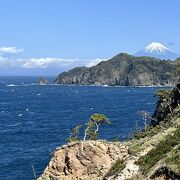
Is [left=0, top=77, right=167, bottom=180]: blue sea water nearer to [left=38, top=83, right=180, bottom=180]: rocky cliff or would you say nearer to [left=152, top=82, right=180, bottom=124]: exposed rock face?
[left=152, top=82, right=180, bottom=124]: exposed rock face

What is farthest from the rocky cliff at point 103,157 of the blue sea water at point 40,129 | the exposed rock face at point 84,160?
the blue sea water at point 40,129

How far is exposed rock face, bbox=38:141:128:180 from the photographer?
43.3 metres

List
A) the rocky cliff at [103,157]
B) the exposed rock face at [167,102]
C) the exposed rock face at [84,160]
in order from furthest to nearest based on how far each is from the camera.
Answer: the exposed rock face at [167,102], the exposed rock face at [84,160], the rocky cliff at [103,157]

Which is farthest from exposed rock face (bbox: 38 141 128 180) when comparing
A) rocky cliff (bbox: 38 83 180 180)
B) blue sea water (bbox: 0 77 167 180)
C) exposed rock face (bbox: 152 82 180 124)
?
exposed rock face (bbox: 152 82 180 124)

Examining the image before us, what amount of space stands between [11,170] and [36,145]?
2269 centimetres

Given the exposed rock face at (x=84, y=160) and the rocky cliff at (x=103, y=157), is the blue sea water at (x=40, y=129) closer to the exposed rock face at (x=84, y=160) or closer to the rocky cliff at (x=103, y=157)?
the exposed rock face at (x=84, y=160)

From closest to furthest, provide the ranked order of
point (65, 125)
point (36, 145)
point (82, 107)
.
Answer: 1. point (36, 145)
2. point (65, 125)
3. point (82, 107)

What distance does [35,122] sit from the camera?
5832 inches

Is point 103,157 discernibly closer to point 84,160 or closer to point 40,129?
point 84,160

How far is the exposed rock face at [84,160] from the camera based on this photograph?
142 feet

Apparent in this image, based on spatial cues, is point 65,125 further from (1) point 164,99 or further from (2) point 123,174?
(2) point 123,174

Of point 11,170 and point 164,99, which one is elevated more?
point 164,99

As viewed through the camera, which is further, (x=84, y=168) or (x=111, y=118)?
(x=111, y=118)

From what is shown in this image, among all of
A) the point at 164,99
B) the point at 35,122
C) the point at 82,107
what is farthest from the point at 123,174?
the point at 82,107
